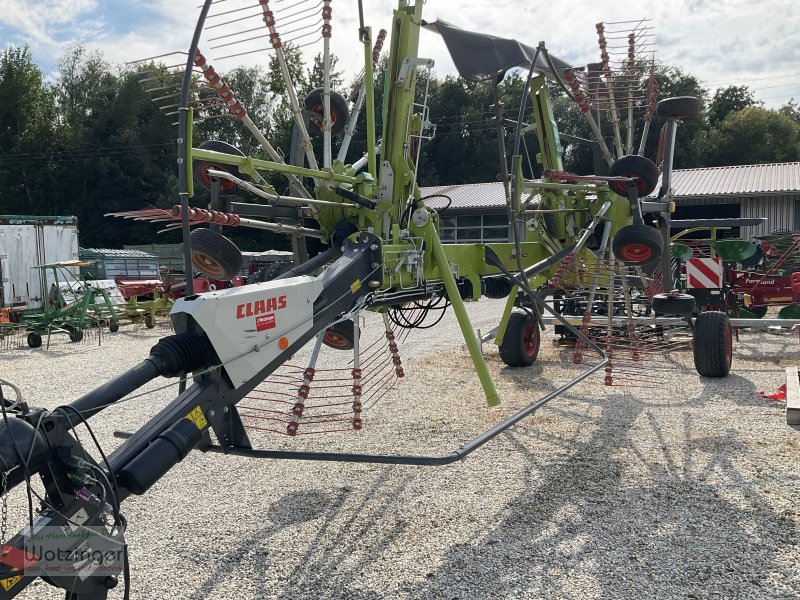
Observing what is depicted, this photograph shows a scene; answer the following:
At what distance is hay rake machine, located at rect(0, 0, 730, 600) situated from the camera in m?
2.41

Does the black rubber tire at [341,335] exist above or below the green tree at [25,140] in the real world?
below

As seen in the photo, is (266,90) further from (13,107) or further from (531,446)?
(531,446)

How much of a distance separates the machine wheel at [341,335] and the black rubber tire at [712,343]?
4054 millimetres

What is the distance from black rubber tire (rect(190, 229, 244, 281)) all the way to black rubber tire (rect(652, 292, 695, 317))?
4.58 metres

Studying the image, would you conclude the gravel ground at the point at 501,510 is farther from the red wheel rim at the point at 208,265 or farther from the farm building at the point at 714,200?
the farm building at the point at 714,200

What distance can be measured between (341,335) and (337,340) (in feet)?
0.45

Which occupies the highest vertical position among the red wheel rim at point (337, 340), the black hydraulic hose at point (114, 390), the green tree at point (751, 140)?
the green tree at point (751, 140)

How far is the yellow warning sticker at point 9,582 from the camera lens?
220 centimetres

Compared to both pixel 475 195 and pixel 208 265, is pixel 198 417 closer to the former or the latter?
pixel 208 265

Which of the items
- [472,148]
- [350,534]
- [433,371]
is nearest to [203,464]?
[350,534]

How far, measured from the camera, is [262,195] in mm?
4070

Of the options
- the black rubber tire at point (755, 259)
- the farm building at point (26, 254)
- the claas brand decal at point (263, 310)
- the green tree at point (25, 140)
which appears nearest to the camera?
the claas brand decal at point (263, 310)

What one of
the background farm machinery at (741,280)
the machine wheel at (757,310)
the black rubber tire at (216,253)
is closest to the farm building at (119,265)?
the background farm machinery at (741,280)

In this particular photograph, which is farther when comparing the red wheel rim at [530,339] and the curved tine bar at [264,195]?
the red wheel rim at [530,339]
